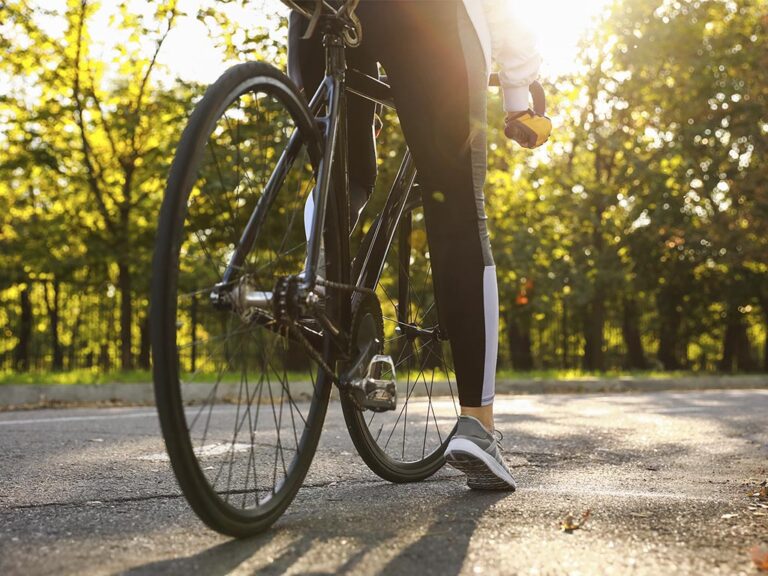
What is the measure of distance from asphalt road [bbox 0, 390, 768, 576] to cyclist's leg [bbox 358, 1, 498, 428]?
0.44m

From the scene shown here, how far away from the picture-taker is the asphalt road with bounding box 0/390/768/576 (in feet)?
6.36

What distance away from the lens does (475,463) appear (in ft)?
8.91

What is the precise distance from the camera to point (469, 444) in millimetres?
2729

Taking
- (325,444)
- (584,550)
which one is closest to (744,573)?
(584,550)

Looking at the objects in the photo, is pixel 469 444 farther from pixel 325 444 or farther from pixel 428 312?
pixel 325 444

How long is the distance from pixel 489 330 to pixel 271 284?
2.65 feet

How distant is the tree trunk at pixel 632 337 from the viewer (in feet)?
80.3

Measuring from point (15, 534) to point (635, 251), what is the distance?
20.2 metres

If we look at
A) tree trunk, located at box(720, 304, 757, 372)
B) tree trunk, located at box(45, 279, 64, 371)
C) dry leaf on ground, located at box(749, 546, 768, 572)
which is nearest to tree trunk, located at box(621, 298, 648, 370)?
tree trunk, located at box(720, 304, 757, 372)

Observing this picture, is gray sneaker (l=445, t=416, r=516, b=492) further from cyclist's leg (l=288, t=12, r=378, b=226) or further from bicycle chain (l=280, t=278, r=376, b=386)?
cyclist's leg (l=288, t=12, r=378, b=226)

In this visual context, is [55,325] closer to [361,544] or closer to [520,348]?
[520,348]

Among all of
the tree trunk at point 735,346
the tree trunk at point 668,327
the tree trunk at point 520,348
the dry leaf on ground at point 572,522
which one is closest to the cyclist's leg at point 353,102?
the dry leaf on ground at point 572,522

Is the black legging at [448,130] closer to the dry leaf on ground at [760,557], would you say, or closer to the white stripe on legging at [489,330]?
the white stripe on legging at [489,330]

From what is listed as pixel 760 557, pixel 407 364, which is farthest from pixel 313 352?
pixel 760 557
